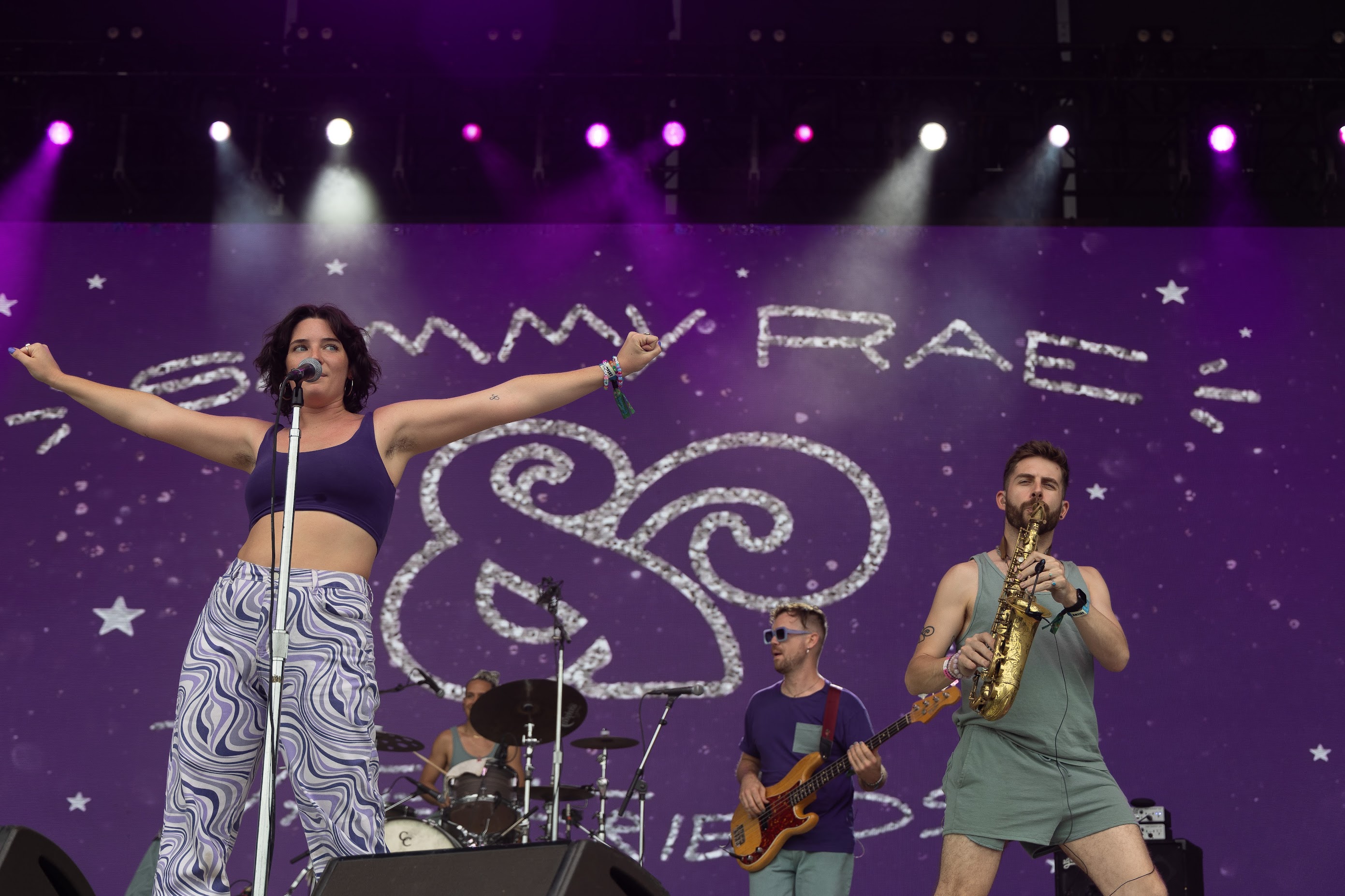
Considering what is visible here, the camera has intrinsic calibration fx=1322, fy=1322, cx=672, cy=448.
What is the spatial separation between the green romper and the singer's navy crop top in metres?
1.68

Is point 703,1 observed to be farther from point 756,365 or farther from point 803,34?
point 756,365

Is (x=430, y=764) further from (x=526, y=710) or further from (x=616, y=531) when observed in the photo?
(x=616, y=531)

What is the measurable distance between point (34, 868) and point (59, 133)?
7276 millimetres

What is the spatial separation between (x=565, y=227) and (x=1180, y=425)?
3864 mm

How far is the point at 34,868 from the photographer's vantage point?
2.09 m

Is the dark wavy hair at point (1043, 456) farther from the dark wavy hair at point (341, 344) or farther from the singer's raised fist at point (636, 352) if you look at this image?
the dark wavy hair at point (341, 344)

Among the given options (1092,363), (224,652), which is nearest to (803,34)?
(1092,363)

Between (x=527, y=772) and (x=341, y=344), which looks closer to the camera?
(x=341, y=344)

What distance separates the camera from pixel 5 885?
2006 mm

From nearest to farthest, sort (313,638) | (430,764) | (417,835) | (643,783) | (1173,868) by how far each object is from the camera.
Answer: (313,638)
(1173,868)
(417,835)
(643,783)
(430,764)

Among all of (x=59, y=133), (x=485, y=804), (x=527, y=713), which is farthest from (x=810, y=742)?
(x=59, y=133)

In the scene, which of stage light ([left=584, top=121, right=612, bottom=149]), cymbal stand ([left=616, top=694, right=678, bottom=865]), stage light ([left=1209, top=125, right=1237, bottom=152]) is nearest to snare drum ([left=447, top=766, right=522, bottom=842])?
cymbal stand ([left=616, top=694, right=678, bottom=865])

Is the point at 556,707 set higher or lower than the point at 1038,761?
lower

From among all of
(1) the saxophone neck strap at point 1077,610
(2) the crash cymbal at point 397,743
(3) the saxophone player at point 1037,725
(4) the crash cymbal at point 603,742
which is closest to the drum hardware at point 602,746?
(4) the crash cymbal at point 603,742
